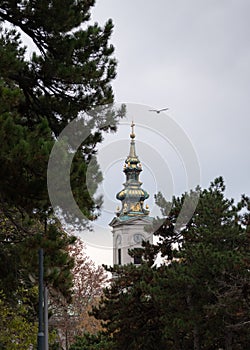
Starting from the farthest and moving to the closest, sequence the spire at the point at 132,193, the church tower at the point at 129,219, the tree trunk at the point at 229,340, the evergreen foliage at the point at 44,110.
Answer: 1. the church tower at the point at 129,219
2. the spire at the point at 132,193
3. the tree trunk at the point at 229,340
4. the evergreen foliage at the point at 44,110

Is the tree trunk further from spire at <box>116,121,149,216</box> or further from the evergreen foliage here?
spire at <box>116,121,149,216</box>

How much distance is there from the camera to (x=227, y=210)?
26.9m

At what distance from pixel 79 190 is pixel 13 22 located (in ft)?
12.6

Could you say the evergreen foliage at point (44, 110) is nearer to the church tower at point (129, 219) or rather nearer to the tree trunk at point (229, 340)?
the tree trunk at point (229, 340)

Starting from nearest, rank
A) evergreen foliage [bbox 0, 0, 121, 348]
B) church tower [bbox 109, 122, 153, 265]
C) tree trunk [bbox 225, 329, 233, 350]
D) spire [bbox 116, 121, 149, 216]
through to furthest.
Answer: evergreen foliage [bbox 0, 0, 121, 348]
tree trunk [bbox 225, 329, 233, 350]
spire [bbox 116, 121, 149, 216]
church tower [bbox 109, 122, 153, 265]

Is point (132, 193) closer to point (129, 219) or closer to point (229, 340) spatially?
point (129, 219)

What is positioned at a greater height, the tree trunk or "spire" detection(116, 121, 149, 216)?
"spire" detection(116, 121, 149, 216)

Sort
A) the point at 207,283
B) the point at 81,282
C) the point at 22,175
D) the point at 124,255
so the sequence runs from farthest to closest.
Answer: the point at 124,255 → the point at 81,282 → the point at 207,283 → the point at 22,175

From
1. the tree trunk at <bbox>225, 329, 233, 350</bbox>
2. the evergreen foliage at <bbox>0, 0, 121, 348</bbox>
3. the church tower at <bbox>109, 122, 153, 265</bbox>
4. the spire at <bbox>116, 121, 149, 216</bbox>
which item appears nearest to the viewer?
the evergreen foliage at <bbox>0, 0, 121, 348</bbox>

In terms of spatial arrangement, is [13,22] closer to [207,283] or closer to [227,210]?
[207,283]

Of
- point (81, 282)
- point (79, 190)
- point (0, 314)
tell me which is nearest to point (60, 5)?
point (79, 190)

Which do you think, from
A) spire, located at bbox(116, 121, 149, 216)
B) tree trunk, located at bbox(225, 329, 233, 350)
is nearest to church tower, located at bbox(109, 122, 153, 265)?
spire, located at bbox(116, 121, 149, 216)

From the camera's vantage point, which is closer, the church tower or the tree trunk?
the tree trunk

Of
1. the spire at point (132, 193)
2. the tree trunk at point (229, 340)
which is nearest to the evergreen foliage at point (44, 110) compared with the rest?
the tree trunk at point (229, 340)
